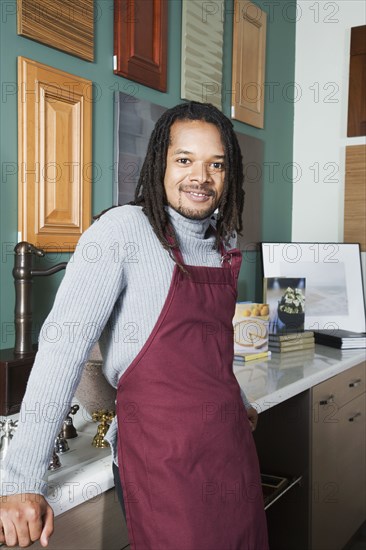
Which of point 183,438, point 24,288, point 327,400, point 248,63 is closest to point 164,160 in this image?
point 183,438

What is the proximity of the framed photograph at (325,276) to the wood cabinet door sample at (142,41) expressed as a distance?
110 cm

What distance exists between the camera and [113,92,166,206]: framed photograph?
7.06 ft

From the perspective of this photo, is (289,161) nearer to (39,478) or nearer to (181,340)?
(181,340)

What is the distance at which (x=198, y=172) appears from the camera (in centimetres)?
120

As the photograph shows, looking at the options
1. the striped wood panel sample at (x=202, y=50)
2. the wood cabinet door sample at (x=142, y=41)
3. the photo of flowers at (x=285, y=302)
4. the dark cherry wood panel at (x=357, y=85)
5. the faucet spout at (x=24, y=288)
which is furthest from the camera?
the dark cherry wood panel at (x=357, y=85)

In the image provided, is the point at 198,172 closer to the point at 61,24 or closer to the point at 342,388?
the point at 61,24

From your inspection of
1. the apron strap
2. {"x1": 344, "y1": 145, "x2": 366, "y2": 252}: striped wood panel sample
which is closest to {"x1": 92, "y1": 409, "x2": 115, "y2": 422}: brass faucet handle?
the apron strap

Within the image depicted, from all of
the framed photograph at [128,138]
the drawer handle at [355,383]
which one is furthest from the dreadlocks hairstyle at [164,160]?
the drawer handle at [355,383]

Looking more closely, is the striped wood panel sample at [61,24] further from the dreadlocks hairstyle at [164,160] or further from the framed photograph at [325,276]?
the framed photograph at [325,276]

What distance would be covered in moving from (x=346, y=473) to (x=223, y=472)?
1601mm

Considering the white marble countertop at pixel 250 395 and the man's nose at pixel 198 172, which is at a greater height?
the man's nose at pixel 198 172

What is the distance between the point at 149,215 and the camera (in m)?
1.18

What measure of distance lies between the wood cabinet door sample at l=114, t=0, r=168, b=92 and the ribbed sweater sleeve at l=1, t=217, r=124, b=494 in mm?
1239

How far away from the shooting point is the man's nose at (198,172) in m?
1.20
